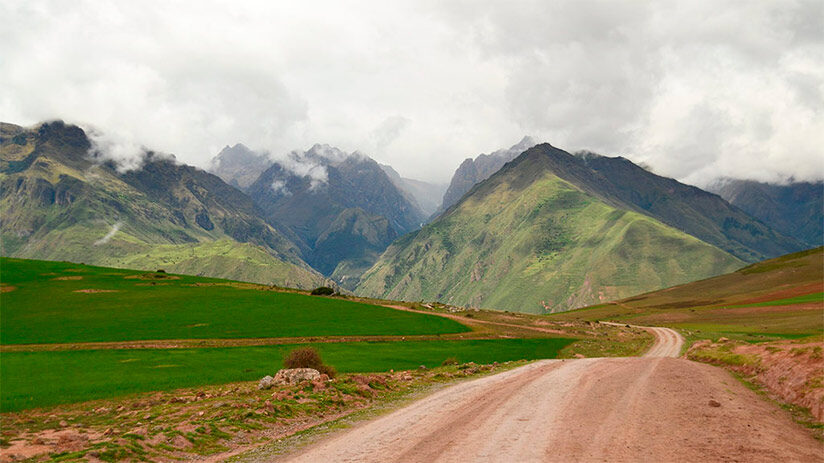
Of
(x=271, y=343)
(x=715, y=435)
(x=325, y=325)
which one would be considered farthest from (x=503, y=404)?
(x=325, y=325)

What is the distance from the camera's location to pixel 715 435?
15844mm

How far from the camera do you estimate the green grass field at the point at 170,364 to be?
34.3 m

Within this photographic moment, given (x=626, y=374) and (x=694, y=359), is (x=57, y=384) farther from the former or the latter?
(x=694, y=359)

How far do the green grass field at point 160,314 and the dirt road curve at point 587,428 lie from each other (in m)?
56.7

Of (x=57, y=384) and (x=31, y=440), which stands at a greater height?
(x=31, y=440)

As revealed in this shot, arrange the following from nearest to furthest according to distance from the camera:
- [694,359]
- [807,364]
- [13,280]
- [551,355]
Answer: [807,364], [694,359], [551,355], [13,280]

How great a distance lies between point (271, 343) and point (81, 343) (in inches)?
1061

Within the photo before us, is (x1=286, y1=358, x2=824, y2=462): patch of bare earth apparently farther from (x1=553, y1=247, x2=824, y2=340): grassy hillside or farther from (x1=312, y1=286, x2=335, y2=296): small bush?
(x1=312, y1=286, x2=335, y2=296): small bush

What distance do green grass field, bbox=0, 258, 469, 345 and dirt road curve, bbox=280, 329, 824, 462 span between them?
56.7 meters

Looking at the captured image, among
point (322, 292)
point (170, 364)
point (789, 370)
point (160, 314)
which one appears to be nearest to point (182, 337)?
point (160, 314)

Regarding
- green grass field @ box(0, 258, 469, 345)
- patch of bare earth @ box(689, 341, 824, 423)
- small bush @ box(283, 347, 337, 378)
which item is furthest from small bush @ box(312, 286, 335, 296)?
patch of bare earth @ box(689, 341, 824, 423)

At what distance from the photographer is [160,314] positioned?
8688 centimetres

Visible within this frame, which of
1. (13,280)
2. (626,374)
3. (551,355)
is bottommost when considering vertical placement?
(13,280)

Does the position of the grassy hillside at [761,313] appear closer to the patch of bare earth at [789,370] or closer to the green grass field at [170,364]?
the patch of bare earth at [789,370]
